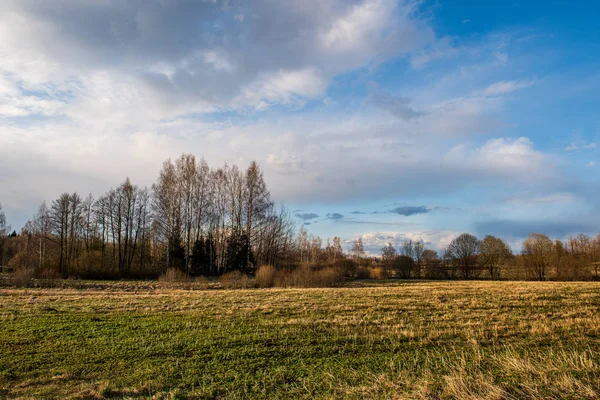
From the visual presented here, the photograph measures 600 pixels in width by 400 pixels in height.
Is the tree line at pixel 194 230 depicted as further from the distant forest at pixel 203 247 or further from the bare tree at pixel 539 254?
the bare tree at pixel 539 254

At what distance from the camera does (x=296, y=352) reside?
27.0 feet

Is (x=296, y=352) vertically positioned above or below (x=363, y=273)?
above

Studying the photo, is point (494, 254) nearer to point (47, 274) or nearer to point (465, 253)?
point (465, 253)

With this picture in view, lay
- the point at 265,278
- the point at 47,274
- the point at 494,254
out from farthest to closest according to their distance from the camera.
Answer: the point at 494,254 → the point at 47,274 → the point at 265,278

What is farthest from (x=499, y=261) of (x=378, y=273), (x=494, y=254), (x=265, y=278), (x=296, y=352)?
(x=296, y=352)

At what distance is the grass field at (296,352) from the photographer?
18.5ft

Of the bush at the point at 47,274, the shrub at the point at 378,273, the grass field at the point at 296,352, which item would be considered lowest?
the shrub at the point at 378,273

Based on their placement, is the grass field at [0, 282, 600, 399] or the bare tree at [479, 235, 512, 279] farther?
the bare tree at [479, 235, 512, 279]

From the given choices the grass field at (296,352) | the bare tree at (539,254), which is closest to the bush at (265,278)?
the grass field at (296,352)

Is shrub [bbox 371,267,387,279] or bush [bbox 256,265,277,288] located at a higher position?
bush [bbox 256,265,277,288]

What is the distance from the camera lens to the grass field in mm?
5637

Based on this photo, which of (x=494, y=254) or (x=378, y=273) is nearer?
(x=378, y=273)

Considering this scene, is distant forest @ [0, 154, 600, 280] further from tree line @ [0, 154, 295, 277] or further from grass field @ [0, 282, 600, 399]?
grass field @ [0, 282, 600, 399]

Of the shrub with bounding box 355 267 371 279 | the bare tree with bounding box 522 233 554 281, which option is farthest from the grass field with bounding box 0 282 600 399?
the bare tree with bounding box 522 233 554 281
